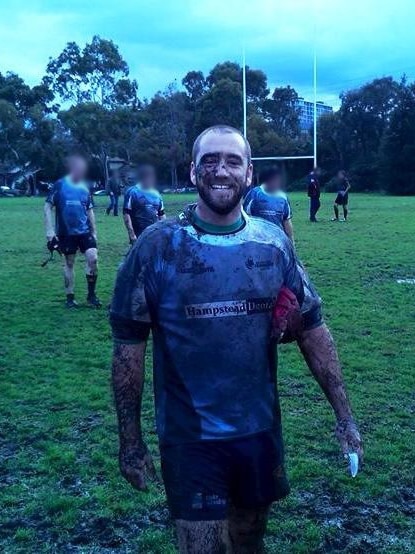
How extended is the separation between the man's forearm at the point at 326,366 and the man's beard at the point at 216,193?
0.63 meters

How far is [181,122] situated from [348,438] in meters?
32.8

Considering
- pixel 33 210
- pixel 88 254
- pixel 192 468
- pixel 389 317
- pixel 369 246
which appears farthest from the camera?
pixel 33 210

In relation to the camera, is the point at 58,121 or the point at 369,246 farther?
the point at 369,246

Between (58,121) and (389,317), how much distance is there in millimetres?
5856

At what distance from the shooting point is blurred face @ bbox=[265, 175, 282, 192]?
10.1 metres

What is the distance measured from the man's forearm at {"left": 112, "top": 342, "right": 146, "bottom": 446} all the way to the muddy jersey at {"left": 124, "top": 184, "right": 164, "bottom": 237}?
26.1 ft

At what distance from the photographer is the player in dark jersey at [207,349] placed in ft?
8.92

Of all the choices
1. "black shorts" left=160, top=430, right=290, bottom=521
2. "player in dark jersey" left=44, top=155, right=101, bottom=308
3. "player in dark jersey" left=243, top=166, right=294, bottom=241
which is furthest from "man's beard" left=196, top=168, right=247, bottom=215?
"player in dark jersey" left=44, top=155, right=101, bottom=308

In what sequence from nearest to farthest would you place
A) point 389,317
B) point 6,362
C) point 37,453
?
point 37,453, point 6,362, point 389,317

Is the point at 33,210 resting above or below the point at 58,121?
below

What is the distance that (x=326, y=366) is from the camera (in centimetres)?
300

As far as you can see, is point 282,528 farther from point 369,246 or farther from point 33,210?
point 33,210

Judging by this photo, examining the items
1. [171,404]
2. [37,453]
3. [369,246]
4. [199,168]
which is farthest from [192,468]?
[369,246]

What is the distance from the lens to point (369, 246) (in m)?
18.1
